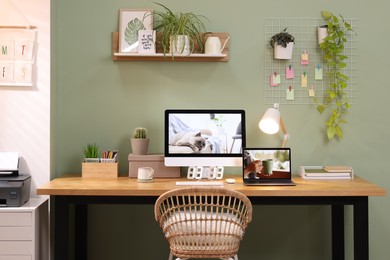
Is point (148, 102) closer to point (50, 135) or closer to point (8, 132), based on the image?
point (50, 135)

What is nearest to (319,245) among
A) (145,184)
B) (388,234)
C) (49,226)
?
(388,234)

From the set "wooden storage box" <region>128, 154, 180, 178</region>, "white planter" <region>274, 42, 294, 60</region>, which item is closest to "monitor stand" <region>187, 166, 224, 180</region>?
"wooden storage box" <region>128, 154, 180, 178</region>

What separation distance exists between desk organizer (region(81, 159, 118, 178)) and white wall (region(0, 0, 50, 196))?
0.23 meters

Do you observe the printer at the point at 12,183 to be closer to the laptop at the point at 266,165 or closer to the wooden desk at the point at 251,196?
the wooden desk at the point at 251,196

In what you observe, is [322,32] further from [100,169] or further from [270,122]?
[100,169]

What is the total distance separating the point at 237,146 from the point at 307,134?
0.54 metres

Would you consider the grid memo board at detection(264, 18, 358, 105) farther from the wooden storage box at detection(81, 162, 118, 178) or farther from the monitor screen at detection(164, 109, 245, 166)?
the wooden storage box at detection(81, 162, 118, 178)

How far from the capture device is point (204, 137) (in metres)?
3.29

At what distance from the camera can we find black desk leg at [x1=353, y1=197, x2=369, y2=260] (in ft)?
9.41

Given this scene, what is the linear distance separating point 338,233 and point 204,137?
3.41ft

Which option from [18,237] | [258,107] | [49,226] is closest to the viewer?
[18,237]

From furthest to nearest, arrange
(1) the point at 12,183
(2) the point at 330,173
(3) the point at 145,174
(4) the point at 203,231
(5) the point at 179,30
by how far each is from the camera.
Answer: (5) the point at 179,30 → (2) the point at 330,173 → (3) the point at 145,174 → (1) the point at 12,183 → (4) the point at 203,231

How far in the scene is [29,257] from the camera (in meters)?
2.91

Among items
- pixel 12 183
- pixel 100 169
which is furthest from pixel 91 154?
pixel 12 183
